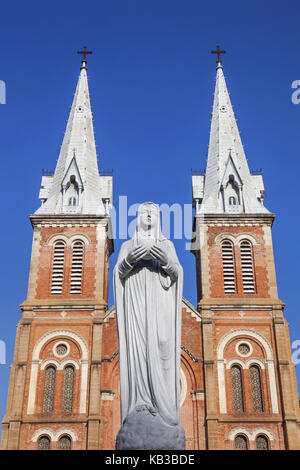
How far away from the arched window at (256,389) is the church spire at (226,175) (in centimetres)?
888

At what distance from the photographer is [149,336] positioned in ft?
24.6

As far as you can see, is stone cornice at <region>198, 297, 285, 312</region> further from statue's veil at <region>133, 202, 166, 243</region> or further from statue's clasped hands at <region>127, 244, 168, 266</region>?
statue's clasped hands at <region>127, 244, 168, 266</region>

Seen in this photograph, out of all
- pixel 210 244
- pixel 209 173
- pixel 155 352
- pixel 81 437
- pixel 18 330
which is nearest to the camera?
pixel 155 352

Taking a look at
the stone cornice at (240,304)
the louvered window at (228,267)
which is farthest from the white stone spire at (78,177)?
the stone cornice at (240,304)

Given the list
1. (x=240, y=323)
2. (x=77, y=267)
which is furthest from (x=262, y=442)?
(x=77, y=267)

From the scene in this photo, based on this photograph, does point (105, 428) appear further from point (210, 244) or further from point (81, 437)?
point (210, 244)

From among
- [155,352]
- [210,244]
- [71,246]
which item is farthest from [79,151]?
→ [155,352]

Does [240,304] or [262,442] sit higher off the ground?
[240,304]

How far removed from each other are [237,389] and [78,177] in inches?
584

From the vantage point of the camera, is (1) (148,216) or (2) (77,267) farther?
(2) (77,267)

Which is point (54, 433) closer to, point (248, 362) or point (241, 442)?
point (241, 442)

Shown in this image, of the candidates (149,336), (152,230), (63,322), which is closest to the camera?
(149,336)
